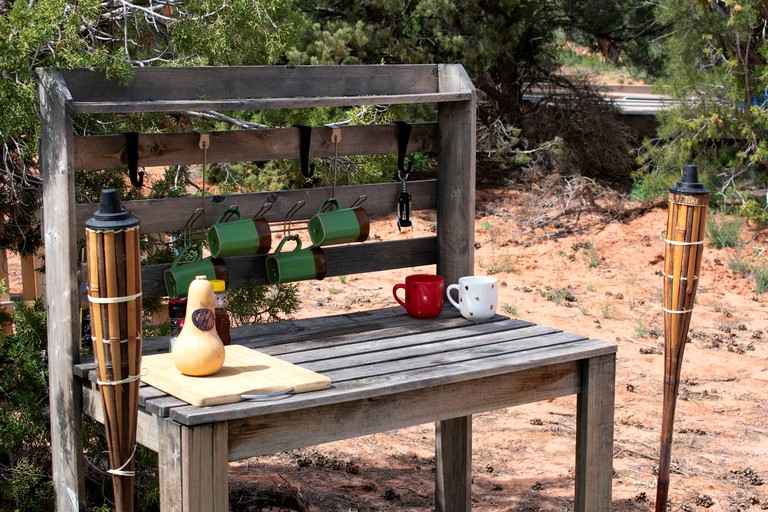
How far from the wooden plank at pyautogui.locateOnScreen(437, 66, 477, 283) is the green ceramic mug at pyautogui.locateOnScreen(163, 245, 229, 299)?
89 cm

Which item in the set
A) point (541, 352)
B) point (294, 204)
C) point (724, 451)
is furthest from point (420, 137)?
point (724, 451)

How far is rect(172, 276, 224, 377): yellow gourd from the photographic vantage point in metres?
2.78

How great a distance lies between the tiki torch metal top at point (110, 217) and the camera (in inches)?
98.7

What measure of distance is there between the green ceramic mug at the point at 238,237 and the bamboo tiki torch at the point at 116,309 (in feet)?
2.37

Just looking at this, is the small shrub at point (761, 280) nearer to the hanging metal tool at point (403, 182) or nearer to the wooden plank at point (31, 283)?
the hanging metal tool at point (403, 182)

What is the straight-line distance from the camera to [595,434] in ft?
11.0

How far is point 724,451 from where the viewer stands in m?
5.13

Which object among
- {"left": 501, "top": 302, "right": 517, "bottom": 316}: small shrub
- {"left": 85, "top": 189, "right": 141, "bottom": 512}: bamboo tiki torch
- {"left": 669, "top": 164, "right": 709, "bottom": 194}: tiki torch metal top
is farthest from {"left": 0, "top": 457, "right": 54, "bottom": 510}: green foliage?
{"left": 501, "top": 302, "right": 517, "bottom": 316}: small shrub

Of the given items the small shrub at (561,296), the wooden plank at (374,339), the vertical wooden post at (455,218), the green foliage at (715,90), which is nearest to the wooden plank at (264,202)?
the vertical wooden post at (455,218)

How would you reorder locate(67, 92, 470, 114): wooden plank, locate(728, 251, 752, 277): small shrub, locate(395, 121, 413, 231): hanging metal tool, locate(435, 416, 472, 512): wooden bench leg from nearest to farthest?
locate(67, 92, 470, 114): wooden plank
locate(395, 121, 413, 231): hanging metal tool
locate(435, 416, 472, 512): wooden bench leg
locate(728, 251, 752, 277): small shrub

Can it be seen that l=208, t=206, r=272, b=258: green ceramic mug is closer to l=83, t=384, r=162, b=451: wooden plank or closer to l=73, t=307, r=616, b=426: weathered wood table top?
l=73, t=307, r=616, b=426: weathered wood table top

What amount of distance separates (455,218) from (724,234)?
19.3 feet

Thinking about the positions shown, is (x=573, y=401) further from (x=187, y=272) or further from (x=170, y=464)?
(x=170, y=464)

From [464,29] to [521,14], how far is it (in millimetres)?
620
